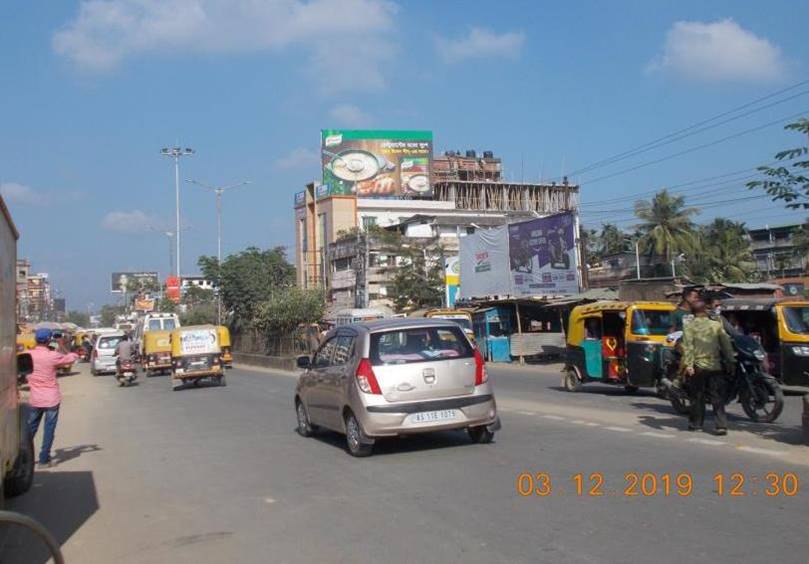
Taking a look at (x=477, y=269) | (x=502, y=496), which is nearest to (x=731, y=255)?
(x=477, y=269)

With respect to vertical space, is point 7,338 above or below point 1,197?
below

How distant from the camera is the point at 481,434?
1074cm

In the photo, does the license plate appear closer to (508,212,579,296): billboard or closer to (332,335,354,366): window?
(332,335,354,366): window

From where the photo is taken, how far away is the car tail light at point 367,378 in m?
10.0

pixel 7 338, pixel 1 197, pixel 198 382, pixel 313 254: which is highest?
pixel 313 254

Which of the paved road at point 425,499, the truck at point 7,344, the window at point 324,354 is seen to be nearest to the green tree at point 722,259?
the paved road at point 425,499

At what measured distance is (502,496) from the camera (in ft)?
24.8

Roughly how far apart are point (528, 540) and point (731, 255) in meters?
49.8

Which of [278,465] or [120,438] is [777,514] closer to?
[278,465]

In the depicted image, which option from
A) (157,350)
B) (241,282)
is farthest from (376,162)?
(157,350)
